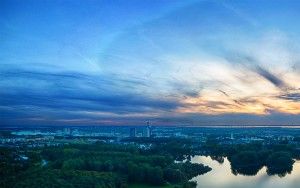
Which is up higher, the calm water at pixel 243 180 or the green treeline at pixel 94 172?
the green treeline at pixel 94 172

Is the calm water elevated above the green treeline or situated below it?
below

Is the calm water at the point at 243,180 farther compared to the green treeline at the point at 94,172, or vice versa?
the calm water at the point at 243,180

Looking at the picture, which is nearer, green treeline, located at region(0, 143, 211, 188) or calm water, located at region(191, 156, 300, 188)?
green treeline, located at region(0, 143, 211, 188)

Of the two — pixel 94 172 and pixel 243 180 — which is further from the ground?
pixel 94 172

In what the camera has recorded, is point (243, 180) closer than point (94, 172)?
No

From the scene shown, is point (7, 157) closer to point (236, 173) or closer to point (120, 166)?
point (120, 166)

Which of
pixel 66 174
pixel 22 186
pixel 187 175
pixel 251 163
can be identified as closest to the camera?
pixel 22 186

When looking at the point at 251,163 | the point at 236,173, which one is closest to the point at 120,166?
the point at 236,173

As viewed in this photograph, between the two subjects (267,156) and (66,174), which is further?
(267,156)

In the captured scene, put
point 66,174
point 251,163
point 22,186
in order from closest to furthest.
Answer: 1. point 22,186
2. point 66,174
3. point 251,163

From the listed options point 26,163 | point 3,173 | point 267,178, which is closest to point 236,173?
point 267,178
